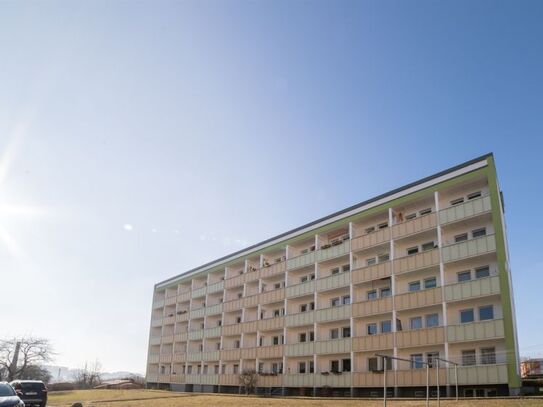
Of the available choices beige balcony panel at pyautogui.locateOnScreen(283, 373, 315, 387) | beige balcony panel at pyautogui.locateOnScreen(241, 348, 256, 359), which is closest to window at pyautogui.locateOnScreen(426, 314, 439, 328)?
beige balcony panel at pyautogui.locateOnScreen(283, 373, 315, 387)

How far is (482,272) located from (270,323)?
79.7 feet

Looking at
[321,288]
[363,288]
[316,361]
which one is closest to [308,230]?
[321,288]

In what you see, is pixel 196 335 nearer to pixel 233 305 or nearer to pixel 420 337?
pixel 233 305

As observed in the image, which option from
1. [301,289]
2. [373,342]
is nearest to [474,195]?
[373,342]

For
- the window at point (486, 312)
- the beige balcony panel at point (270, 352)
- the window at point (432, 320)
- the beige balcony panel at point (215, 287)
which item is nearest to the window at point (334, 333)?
the beige balcony panel at point (270, 352)

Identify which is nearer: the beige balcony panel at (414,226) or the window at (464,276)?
the window at (464,276)

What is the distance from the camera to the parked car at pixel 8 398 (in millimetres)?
19870

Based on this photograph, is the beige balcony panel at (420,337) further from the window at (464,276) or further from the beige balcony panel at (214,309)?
the beige balcony panel at (214,309)

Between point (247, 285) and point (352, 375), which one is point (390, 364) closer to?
point (352, 375)

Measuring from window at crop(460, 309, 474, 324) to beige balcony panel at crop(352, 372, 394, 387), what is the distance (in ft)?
22.6

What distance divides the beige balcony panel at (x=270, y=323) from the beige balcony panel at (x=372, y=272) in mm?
11526

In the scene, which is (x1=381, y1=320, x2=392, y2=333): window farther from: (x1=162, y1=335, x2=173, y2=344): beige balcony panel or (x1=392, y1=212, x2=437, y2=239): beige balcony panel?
(x1=162, y1=335, x2=173, y2=344): beige balcony panel

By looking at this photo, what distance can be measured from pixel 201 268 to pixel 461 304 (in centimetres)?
4208

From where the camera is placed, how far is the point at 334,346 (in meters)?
42.8
